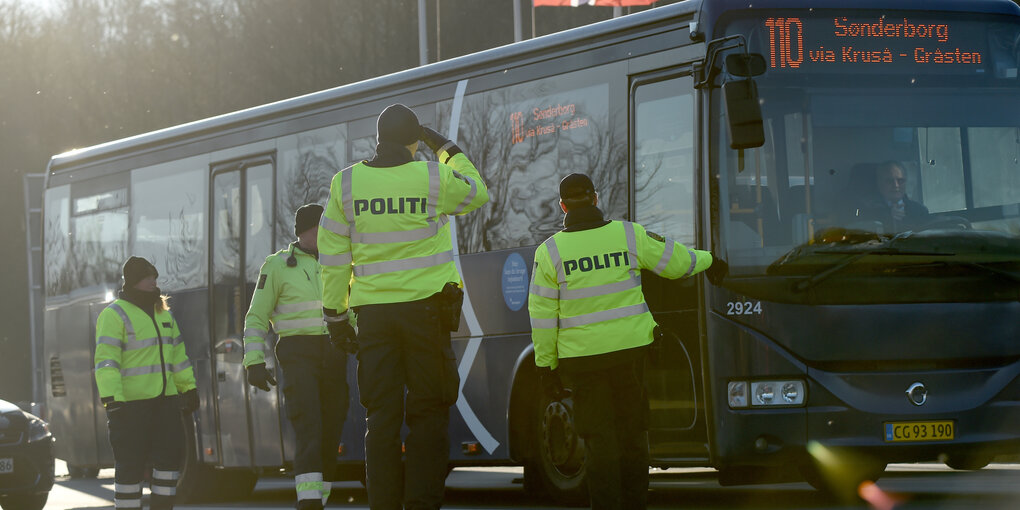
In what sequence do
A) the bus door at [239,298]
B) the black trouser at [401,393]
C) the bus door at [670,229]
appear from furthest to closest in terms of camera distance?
1. the bus door at [239,298]
2. the bus door at [670,229]
3. the black trouser at [401,393]

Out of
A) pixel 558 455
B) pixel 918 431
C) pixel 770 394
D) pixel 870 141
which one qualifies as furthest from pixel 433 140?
pixel 558 455

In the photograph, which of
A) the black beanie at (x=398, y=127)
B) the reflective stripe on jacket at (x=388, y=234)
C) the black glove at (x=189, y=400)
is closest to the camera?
the reflective stripe on jacket at (x=388, y=234)

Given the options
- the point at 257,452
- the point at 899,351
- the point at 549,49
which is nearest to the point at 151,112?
the point at 257,452

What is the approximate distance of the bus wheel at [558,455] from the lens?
1071cm

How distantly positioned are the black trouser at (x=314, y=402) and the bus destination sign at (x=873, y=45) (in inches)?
135

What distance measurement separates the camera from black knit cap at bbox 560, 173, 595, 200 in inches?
327

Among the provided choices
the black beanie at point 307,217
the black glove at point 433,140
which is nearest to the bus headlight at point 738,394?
the black glove at point 433,140

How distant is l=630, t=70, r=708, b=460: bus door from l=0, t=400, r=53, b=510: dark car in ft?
22.2

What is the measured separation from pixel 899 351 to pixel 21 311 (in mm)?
37270

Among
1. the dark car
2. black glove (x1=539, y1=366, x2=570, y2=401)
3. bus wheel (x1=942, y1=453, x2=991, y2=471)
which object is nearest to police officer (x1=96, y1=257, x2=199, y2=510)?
black glove (x1=539, y1=366, x2=570, y2=401)

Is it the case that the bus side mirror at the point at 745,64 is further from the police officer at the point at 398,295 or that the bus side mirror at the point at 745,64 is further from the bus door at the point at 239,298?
the bus door at the point at 239,298

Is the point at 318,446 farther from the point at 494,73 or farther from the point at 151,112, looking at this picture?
the point at 151,112

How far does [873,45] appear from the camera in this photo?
9.38m

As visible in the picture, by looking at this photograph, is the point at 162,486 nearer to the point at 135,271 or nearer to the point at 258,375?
the point at 258,375
